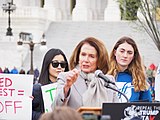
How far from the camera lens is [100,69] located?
7.22 metres

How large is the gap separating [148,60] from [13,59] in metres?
7.65

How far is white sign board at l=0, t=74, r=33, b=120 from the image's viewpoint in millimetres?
7586

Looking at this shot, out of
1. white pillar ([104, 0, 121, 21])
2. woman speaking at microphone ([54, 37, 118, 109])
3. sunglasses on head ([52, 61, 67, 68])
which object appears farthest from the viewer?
white pillar ([104, 0, 121, 21])

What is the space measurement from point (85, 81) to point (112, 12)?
48.1 m

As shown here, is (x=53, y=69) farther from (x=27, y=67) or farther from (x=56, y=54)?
(x=27, y=67)

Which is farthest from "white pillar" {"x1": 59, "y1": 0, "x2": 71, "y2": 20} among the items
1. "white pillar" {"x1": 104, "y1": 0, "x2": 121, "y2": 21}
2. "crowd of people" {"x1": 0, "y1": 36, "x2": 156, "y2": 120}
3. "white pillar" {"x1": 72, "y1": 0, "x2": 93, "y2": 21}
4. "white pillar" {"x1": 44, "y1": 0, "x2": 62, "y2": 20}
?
"crowd of people" {"x1": 0, "y1": 36, "x2": 156, "y2": 120}

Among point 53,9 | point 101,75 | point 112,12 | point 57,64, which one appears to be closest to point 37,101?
point 57,64

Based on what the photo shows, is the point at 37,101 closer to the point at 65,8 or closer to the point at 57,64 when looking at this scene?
the point at 57,64

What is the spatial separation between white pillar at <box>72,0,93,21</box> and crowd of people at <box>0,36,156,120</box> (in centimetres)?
4726

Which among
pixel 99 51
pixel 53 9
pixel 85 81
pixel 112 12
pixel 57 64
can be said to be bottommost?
pixel 85 81

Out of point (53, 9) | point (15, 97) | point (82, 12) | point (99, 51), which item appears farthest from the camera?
point (53, 9)

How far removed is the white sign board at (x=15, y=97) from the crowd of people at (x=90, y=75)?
147mm

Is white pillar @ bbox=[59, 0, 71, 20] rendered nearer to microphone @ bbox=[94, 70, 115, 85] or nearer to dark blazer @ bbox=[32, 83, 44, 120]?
dark blazer @ bbox=[32, 83, 44, 120]

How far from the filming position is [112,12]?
54.9m
